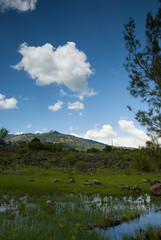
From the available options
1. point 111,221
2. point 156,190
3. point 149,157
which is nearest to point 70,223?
point 111,221

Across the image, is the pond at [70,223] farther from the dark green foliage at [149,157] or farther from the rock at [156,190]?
the rock at [156,190]

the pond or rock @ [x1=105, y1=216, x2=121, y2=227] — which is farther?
rock @ [x1=105, y1=216, x2=121, y2=227]

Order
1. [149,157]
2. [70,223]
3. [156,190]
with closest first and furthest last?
1. [70,223]
2. [149,157]
3. [156,190]

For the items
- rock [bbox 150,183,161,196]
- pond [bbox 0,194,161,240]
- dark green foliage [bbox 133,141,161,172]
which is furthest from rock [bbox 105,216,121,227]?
rock [bbox 150,183,161,196]

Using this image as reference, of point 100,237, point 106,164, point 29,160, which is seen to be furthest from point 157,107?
point 29,160

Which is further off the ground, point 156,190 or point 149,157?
point 149,157

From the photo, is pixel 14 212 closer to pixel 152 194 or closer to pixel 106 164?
pixel 152 194

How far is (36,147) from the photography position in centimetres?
6644

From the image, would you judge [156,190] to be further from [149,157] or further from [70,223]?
[70,223]

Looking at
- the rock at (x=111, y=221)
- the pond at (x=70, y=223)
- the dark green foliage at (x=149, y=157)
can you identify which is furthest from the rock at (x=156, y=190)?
the rock at (x=111, y=221)

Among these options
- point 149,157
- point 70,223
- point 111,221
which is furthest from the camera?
point 149,157

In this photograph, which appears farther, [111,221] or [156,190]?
[156,190]

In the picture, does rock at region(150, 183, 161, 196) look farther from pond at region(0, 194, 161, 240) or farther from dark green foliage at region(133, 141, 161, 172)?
dark green foliage at region(133, 141, 161, 172)

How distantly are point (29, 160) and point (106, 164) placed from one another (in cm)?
2125
